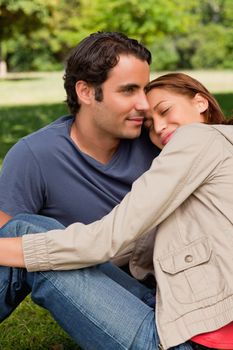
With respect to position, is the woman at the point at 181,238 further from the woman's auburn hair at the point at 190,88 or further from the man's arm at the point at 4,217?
the man's arm at the point at 4,217

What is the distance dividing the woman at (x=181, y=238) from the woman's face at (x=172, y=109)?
330mm

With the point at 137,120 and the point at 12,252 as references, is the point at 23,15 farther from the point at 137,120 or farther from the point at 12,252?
the point at 12,252

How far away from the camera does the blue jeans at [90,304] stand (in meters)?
2.63

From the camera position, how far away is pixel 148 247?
3000mm

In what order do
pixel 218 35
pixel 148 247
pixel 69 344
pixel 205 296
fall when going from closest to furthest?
pixel 205 296, pixel 148 247, pixel 69 344, pixel 218 35

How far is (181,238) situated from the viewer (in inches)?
101

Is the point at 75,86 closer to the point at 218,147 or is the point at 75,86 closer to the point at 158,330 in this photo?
the point at 218,147

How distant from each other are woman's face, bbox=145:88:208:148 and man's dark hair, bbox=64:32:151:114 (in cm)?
27

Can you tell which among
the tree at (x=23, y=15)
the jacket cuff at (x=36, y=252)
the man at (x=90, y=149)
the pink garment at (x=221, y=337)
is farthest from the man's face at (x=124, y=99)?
the tree at (x=23, y=15)

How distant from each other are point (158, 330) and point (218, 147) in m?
0.66

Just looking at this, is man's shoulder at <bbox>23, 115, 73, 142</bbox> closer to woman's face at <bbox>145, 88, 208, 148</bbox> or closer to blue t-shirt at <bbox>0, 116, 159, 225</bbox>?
blue t-shirt at <bbox>0, 116, 159, 225</bbox>

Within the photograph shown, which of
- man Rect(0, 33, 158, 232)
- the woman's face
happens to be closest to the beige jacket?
the woman's face

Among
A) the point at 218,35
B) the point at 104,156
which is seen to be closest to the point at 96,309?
the point at 104,156

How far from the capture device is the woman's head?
3.00 meters
